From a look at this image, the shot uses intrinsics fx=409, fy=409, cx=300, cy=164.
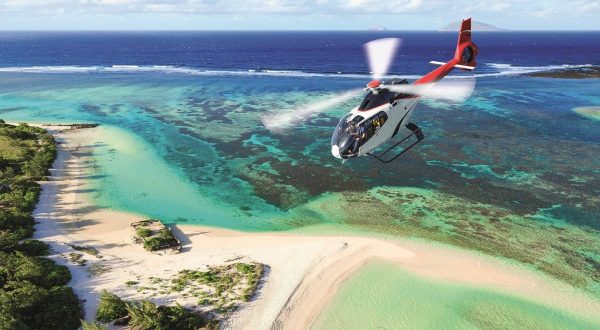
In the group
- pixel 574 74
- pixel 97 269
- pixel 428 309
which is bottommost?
pixel 428 309

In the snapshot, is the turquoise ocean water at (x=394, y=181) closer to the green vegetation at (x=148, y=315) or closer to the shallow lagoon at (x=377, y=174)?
the shallow lagoon at (x=377, y=174)

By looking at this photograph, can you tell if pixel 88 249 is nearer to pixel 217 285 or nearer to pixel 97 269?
pixel 97 269

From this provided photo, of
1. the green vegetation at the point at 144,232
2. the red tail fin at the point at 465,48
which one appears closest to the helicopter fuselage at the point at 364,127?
the red tail fin at the point at 465,48

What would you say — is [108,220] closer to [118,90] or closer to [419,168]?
[419,168]

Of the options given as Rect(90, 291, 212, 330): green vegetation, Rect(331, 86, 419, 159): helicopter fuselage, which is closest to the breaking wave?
Rect(331, 86, 419, 159): helicopter fuselage

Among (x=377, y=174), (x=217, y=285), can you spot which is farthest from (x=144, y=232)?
(x=377, y=174)

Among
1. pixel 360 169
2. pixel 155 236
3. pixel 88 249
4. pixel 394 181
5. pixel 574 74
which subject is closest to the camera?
pixel 88 249
